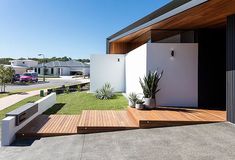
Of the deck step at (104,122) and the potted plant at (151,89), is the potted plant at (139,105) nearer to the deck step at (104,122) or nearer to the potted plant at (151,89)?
the potted plant at (151,89)

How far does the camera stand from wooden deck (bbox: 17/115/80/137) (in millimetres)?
6020

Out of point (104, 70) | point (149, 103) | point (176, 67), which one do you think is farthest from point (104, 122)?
point (104, 70)

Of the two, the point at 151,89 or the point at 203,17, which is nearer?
the point at 203,17

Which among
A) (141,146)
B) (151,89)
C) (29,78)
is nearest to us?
(141,146)

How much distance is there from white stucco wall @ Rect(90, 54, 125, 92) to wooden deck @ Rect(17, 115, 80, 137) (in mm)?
7401

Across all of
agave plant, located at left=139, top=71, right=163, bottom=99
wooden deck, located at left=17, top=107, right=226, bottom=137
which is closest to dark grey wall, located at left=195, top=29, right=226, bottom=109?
wooden deck, located at left=17, top=107, right=226, bottom=137

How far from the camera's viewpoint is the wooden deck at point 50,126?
237 inches

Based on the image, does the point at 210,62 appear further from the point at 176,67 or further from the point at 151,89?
the point at 151,89

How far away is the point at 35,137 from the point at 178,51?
618cm

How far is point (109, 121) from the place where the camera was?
673 cm

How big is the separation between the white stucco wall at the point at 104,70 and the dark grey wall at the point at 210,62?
7186mm

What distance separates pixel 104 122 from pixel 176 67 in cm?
408

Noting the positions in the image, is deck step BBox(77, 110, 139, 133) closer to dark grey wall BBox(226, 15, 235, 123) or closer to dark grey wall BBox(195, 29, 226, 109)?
dark grey wall BBox(226, 15, 235, 123)

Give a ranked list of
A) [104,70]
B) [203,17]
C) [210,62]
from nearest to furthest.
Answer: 1. [203,17]
2. [210,62]
3. [104,70]
